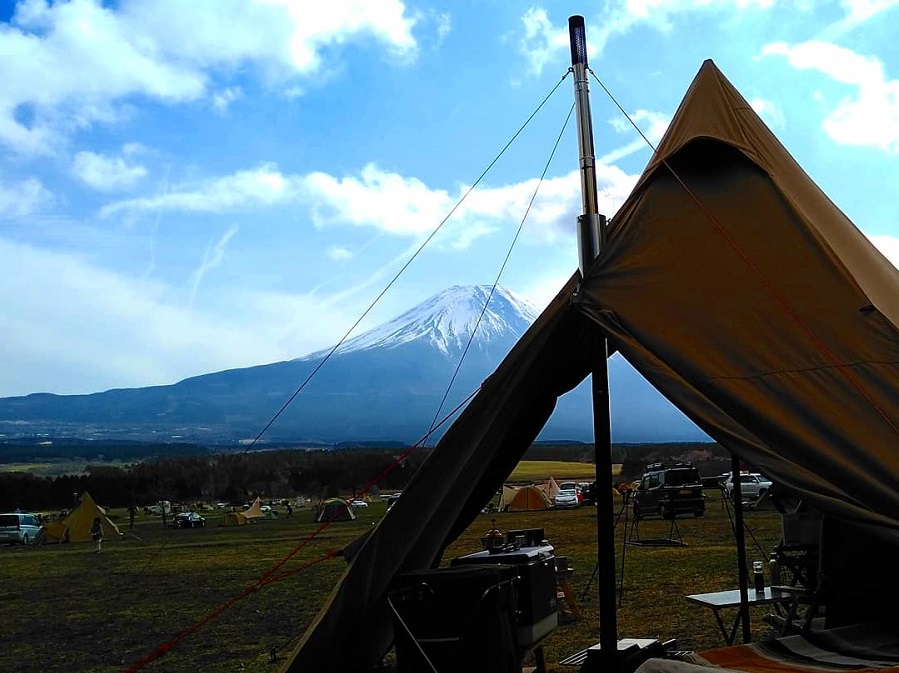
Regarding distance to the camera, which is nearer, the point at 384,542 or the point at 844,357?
the point at 844,357

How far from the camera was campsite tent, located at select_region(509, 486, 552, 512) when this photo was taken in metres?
29.8

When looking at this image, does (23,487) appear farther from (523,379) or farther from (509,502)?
(523,379)

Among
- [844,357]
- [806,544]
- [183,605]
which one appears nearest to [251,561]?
[183,605]

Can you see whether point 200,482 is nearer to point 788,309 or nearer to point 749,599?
Answer: point 749,599

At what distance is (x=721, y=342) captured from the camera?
4055 millimetres

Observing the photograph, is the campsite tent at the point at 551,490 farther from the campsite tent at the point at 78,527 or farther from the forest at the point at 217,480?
the campsite tent at the point at 78,527

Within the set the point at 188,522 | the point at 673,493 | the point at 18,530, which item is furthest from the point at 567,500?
the point at 18,530

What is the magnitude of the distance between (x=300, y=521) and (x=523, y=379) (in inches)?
1170

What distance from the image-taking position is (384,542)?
14.1 ft

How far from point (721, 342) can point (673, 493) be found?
16.8 metres

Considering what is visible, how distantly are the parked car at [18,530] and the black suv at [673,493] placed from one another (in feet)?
69.7

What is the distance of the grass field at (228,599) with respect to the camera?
7859 mm

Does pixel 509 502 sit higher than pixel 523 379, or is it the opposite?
pixel 523 379

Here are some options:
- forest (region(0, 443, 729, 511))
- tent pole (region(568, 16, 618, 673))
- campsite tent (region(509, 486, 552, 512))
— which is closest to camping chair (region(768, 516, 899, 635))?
tent pole (region(568, 16, 618, 673))
